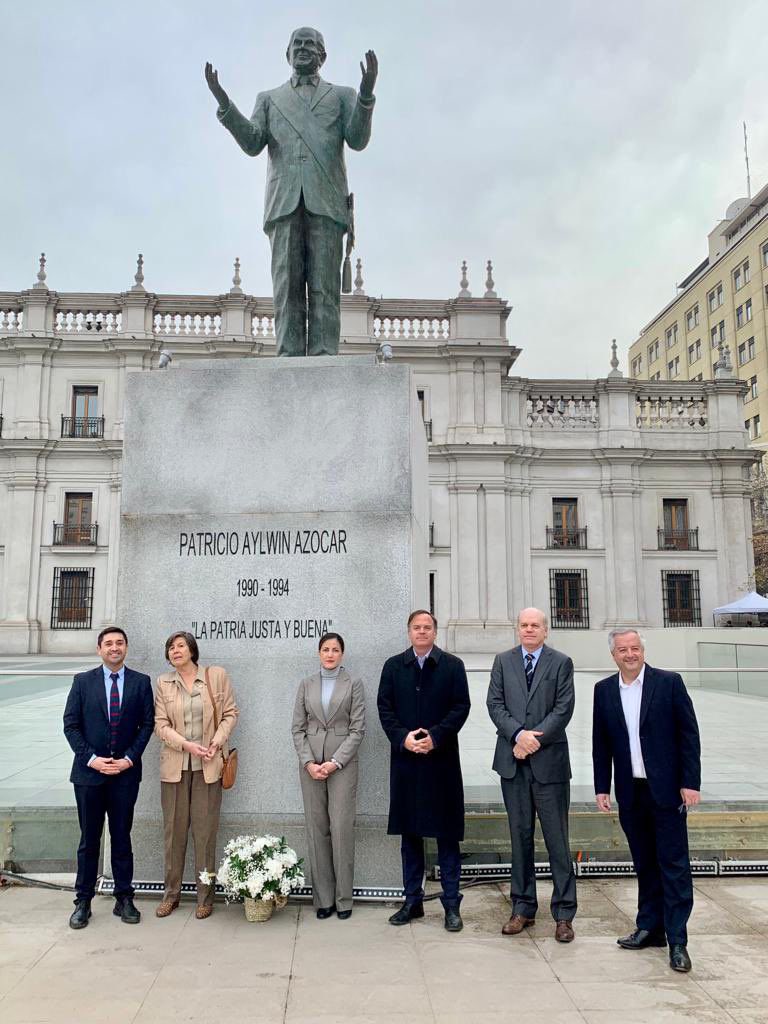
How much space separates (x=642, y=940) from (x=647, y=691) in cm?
123

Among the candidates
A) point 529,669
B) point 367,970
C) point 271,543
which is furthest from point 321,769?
point 271,543

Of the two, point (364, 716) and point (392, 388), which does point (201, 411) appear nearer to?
point (392, 388)

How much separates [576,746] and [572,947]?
200cm

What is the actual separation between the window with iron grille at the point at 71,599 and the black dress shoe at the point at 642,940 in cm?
2875

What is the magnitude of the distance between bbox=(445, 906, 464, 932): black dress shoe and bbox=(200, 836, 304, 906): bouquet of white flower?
0.84 meters

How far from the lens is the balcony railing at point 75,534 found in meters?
30.9

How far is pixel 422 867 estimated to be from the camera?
4492 millimetres

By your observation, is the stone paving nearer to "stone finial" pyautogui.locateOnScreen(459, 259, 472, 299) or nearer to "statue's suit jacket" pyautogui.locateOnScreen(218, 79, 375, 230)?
"statue's suit jacket" pyautogui.locateOnScreen(218, 79, 375, 230)

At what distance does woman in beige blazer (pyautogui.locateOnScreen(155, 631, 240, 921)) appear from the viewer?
4.54 meters

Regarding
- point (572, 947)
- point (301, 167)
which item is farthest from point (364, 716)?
point (301, 167)

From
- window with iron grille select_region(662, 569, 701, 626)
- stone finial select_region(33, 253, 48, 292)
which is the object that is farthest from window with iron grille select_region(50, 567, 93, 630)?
window with iron grille select_region(662, 569, 701, 626)

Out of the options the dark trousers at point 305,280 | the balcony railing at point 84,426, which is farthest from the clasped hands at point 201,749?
the balcony railing at point 84,426

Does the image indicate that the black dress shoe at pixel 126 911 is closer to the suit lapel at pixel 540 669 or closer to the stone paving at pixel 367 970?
the stone paving at pixel 367 970

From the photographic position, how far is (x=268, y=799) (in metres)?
4.89
